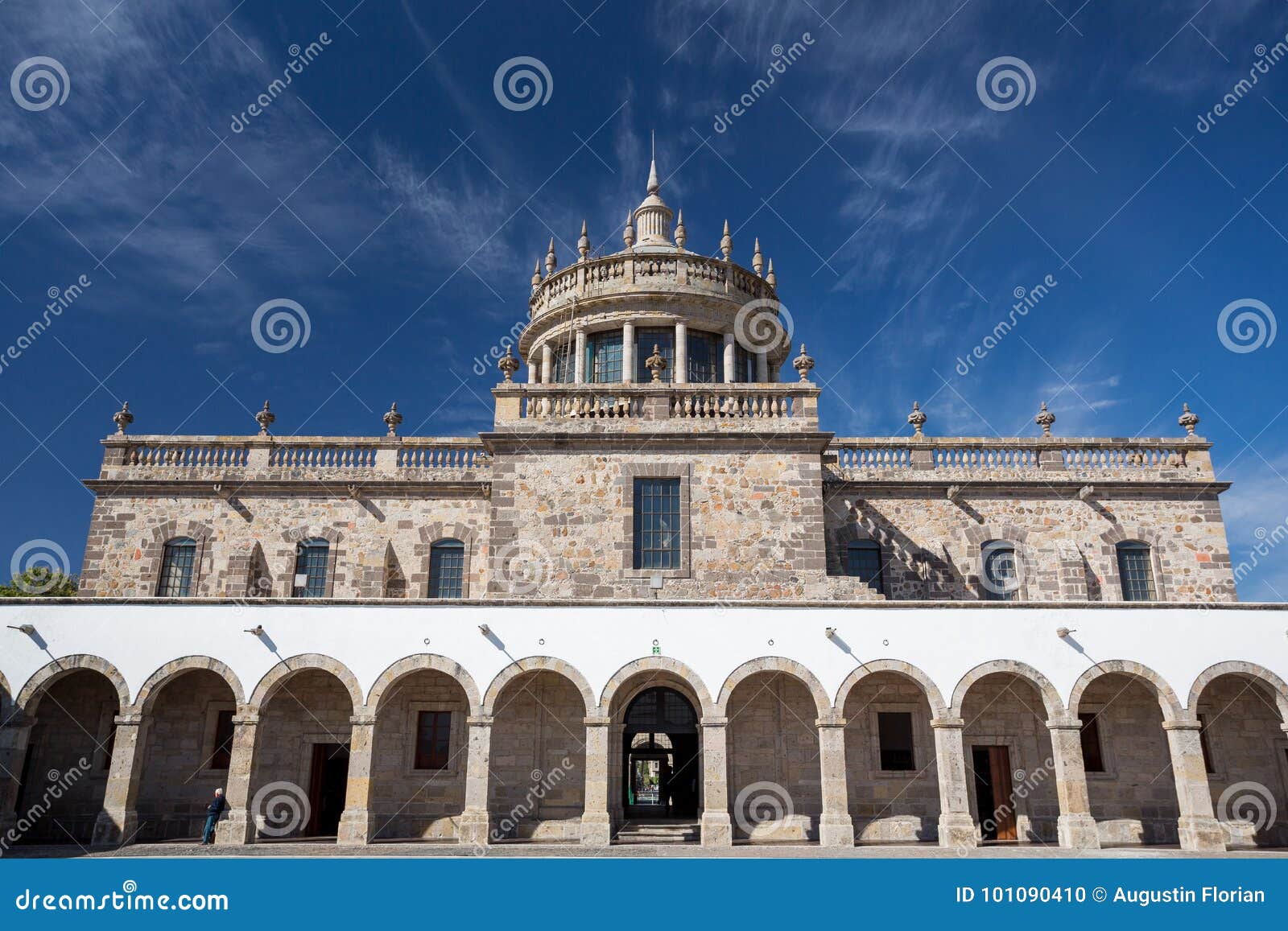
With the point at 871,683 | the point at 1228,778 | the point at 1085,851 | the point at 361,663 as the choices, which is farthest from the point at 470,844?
the point at 1228,778

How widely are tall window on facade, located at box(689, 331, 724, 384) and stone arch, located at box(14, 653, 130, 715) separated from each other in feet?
51.5

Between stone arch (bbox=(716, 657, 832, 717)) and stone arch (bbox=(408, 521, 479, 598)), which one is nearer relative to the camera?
stone arch (bbox=(716, 657, 832, 717))

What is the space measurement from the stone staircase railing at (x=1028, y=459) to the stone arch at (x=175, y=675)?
14207mm

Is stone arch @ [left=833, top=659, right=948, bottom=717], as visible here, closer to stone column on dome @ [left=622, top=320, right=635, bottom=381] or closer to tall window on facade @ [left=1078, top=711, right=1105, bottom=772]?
tall window on facade @ [left=1078, top=711, right=1105, bottom=772]

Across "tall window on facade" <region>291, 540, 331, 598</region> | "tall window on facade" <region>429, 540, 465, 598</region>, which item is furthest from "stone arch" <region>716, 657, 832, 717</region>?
"tall window on facade" <region>291, 540, 331, 598</region>

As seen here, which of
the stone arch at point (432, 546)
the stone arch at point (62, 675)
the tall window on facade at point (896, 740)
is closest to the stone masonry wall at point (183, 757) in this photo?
the stone arch at point (62, 675)

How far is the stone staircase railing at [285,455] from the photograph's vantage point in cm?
2292

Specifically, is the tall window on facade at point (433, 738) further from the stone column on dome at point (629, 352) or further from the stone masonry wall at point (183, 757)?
the stone column on dome at point (629, 352)

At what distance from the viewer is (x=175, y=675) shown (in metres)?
17.7

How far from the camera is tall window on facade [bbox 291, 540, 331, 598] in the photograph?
72.8 feet

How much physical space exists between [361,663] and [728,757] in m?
7.66

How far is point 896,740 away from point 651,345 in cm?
1264

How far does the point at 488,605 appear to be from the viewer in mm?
17891

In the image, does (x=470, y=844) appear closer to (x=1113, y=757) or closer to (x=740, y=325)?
(x=1113, y=757)
